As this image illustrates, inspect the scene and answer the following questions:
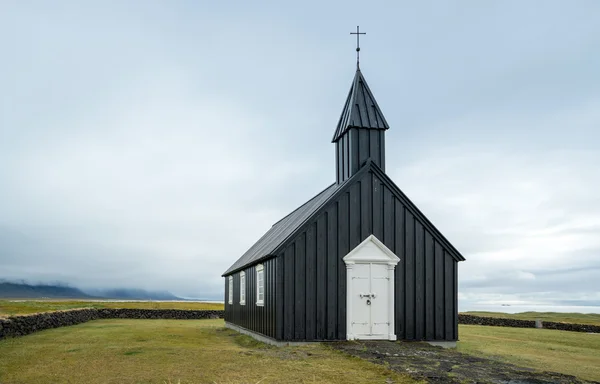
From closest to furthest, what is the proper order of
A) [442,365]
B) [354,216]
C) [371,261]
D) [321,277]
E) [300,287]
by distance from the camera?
[442,365] < [300,287] < [321,277] < [371,261] < [354,216]

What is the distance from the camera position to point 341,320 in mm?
19688

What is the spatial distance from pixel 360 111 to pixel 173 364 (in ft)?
38.1

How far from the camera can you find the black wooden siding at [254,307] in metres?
19.9

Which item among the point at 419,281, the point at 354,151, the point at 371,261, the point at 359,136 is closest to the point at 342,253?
the point at 371,261

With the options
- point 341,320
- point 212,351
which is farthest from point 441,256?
point 212,351

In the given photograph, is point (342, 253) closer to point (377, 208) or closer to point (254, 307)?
point (377, 208)

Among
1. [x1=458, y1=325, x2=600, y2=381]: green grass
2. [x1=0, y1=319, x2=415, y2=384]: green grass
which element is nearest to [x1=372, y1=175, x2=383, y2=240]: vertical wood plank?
[x1=0, y1=319, x2=415, y2=384]: green grass

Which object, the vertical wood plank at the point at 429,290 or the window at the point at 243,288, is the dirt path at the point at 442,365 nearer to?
the vertical wood plank at the point at 429,290

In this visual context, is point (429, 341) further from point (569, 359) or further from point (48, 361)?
point (48, 361)

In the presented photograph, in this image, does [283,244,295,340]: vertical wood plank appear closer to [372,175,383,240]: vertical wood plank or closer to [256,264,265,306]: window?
[256,264,265,306]: window

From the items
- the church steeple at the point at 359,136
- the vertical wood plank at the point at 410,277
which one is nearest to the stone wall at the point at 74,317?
the church steeple at the point at 359,136

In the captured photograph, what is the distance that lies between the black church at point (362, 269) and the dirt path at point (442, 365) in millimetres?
1088

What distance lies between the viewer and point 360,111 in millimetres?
22531

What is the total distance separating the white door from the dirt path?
71cm
